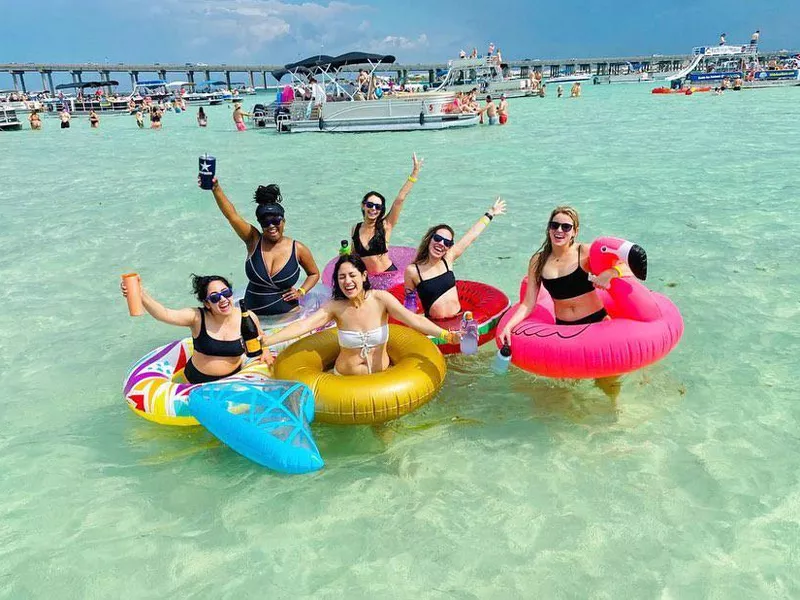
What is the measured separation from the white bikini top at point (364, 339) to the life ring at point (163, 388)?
539mm

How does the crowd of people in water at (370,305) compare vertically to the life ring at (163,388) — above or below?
above

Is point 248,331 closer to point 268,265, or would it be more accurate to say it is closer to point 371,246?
point 268,265

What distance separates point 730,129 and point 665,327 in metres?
18.6

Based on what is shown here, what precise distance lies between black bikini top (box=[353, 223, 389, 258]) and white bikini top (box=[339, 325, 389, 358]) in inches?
59.2

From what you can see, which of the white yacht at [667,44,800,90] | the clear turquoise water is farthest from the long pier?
the clear turquoise water

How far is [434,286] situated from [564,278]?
3.07ft

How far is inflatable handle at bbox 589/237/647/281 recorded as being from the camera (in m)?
3.28

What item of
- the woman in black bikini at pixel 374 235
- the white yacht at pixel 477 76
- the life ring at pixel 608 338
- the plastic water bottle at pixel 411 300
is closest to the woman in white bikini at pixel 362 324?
the life ring at pixel 608 338

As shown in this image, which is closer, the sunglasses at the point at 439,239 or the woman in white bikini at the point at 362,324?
the woman in white bikini at the point at 362,324

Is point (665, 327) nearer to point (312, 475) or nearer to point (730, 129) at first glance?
point (312, 475)

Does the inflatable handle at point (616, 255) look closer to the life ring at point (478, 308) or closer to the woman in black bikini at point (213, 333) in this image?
the life ring at point (478, 308)

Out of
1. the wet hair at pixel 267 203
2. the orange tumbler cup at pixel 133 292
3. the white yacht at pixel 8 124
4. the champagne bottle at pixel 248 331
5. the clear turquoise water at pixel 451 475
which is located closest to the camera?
the clear turquoise water at pixel 451 475

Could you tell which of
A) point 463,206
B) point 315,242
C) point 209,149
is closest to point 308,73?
point 209,149

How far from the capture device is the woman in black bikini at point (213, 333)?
354cm
